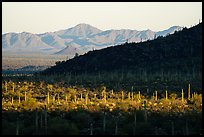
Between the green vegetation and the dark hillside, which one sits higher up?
the dark hillside

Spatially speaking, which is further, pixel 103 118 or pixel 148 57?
pixel 148 57

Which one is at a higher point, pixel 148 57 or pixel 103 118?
pixel 148 57

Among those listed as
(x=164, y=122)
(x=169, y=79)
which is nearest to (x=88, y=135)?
(x=164, y=122)

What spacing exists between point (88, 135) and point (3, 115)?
5901mm

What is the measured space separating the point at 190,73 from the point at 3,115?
114 feet

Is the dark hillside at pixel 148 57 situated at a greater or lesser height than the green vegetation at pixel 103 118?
greater

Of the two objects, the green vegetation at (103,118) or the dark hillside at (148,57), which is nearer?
the green vegetation at (103,118)

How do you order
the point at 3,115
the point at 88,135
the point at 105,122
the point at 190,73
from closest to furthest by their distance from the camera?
the point at 88,135
the point at 105,122
the point at 3,115
the point at 190,73

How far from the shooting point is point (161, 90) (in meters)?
38.9

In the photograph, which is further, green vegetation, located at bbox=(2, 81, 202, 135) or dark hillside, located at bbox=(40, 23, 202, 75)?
dark hillside, located at bbox=(40, 23, 202, 75)

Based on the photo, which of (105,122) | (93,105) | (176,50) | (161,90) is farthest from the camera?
(176,50)

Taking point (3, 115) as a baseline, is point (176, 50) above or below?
above

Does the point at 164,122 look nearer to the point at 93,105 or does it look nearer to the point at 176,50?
the point at 93,105

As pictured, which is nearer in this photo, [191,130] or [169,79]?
[191,130]
